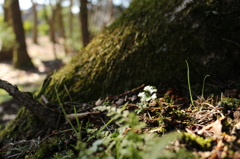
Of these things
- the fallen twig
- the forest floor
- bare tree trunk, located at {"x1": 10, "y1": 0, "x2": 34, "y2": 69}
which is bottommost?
the forest floor

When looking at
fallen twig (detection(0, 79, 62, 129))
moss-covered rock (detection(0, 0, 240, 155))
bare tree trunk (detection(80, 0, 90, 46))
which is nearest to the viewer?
fallen twig (detection(0, 79, 62, 129))

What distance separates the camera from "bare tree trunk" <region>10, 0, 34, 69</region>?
1184cm

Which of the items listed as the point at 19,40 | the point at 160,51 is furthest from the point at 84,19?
the point at 160,51

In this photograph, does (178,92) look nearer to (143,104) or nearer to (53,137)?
(143,104)

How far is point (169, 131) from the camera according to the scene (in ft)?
4.72

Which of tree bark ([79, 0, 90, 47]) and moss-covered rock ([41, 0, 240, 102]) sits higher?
tree bark ([79, 0, 90, 47])

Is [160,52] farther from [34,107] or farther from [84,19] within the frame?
[84,19]

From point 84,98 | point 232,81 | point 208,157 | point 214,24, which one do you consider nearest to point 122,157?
point 208,157

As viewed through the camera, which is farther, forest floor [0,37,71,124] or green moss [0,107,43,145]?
forest floor [0,37,71,124]

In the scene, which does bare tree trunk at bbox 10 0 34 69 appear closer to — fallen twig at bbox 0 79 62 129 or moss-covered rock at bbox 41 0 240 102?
moss-covered rock at bbox 41 0 240 102

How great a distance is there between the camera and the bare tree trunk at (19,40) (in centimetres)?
1184

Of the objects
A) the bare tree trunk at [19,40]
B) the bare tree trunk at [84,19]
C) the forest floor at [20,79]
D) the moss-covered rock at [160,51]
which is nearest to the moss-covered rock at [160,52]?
the moss-covered rock at [160,51]

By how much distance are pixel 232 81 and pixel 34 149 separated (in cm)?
198

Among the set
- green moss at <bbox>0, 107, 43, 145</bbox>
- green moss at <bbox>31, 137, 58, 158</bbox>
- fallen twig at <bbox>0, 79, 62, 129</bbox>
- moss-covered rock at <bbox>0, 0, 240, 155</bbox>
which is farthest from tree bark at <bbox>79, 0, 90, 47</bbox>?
green moss at <bbox>31, 137, 58, 158</bbox>
